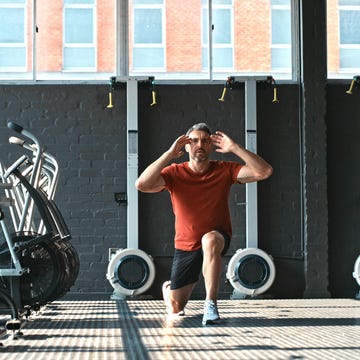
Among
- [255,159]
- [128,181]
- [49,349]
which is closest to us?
[49,349]

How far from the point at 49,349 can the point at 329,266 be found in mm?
4625

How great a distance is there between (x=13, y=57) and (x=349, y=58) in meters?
3.36

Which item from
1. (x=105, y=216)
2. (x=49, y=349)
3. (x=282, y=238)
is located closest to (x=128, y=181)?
(x=105, y=216)

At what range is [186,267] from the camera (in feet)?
15.3

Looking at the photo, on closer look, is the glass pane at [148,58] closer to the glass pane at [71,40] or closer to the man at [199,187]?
the glass pane at [71,40]

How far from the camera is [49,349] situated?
3375 mm

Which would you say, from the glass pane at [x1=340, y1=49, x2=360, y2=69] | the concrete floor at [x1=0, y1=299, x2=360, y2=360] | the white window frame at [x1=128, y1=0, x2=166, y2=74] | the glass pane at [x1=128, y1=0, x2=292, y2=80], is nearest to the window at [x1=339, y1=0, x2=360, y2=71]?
the glass pane at [x1=340, y1=49, x2=360, y2=69]

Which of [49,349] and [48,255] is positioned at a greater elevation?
[48,255]

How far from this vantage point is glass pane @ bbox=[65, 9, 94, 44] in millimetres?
7445

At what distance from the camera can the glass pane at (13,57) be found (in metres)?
7.44

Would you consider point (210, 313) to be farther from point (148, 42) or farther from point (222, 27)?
point (222, 27)

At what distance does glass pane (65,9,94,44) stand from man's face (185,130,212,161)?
328 centimetres

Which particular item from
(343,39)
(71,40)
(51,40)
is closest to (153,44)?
(71,40)

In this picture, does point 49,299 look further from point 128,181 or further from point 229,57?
point 229,57
